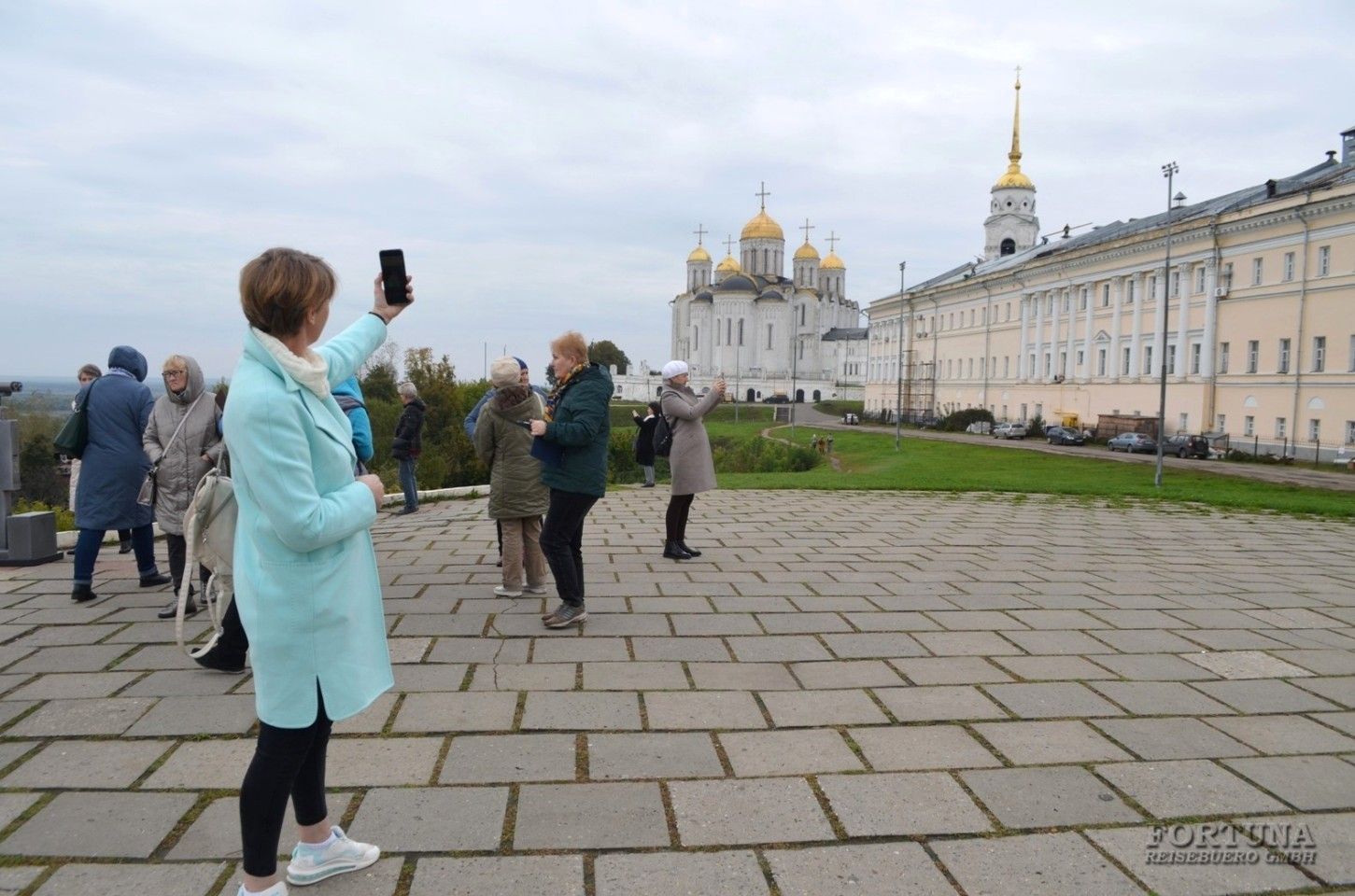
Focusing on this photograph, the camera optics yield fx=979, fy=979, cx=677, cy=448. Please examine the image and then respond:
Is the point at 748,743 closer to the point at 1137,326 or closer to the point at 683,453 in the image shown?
the point at 683,453

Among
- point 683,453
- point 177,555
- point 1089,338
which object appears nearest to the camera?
point 177,555

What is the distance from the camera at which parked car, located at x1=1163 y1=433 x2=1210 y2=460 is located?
35.7 m

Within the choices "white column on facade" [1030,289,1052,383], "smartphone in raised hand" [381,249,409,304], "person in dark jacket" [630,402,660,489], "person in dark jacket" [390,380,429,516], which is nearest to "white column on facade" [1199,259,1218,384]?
"white column on facade" [1030,289,1052,383]

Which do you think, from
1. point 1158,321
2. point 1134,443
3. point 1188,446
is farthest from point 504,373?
point 1158,321

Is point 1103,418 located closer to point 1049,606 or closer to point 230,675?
point 1049,606

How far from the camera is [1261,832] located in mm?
3355

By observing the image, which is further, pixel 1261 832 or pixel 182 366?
pixel 182 366

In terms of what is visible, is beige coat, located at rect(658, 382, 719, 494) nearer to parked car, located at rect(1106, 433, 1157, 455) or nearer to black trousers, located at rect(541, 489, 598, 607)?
black trousers, located at rect(541, 489, 598, 607)

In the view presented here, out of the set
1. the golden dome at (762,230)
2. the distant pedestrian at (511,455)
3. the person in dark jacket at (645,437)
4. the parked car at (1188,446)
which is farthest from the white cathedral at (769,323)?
the distant pedestrian at (511,455)

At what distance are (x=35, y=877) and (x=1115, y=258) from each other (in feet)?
167

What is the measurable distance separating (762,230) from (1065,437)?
65.6 meters

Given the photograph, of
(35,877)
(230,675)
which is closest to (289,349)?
(35,877)

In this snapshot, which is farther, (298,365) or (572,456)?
(572,456)

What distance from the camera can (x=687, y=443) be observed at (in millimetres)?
8414
